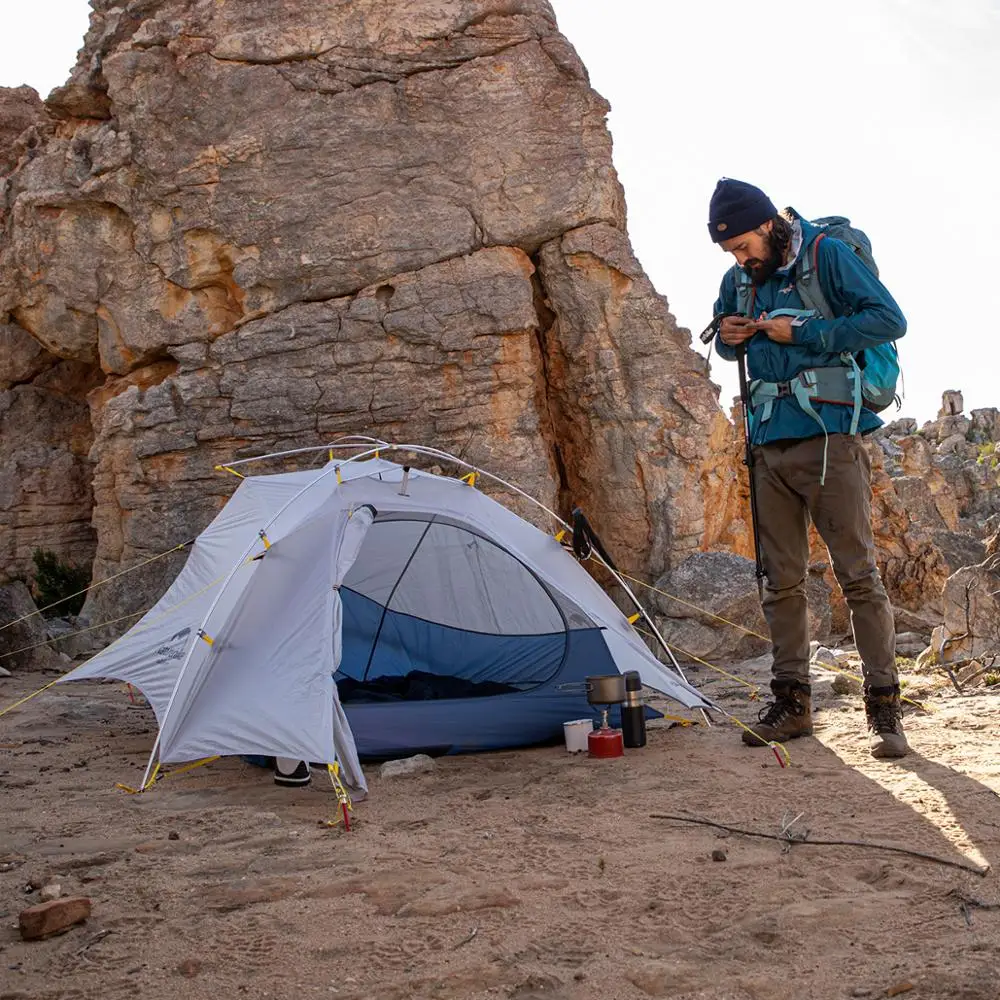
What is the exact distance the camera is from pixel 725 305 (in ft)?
18.7

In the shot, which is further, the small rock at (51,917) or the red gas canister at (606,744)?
the red gas canister at (606,744)

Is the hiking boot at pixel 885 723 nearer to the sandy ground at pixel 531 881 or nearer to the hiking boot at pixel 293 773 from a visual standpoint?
the sandy ground at pixel 531 881

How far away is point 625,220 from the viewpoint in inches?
453

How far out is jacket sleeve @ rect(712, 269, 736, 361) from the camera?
556 centimetres

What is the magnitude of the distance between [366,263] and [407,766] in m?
6.81

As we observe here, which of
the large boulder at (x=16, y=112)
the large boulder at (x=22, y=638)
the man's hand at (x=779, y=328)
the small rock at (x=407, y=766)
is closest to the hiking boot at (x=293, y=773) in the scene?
the small rock at (x=407, y=766)

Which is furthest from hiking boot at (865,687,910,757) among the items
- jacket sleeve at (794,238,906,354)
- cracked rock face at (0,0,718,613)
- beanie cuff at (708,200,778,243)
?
cracked rock face at (0,0,718,613)

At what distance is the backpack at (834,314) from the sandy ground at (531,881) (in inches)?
70.2

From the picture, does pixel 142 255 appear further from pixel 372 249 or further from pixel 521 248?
pixel 521 248

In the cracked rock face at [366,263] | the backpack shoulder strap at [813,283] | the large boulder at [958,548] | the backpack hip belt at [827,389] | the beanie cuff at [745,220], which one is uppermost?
the cracked rock face at [366,263]

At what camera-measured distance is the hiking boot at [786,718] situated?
5.54 metres

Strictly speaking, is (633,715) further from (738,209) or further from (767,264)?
(738,209)

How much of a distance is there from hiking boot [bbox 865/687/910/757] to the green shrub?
9577mm

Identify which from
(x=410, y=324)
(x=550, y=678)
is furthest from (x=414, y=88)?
(x=550, y=678)
